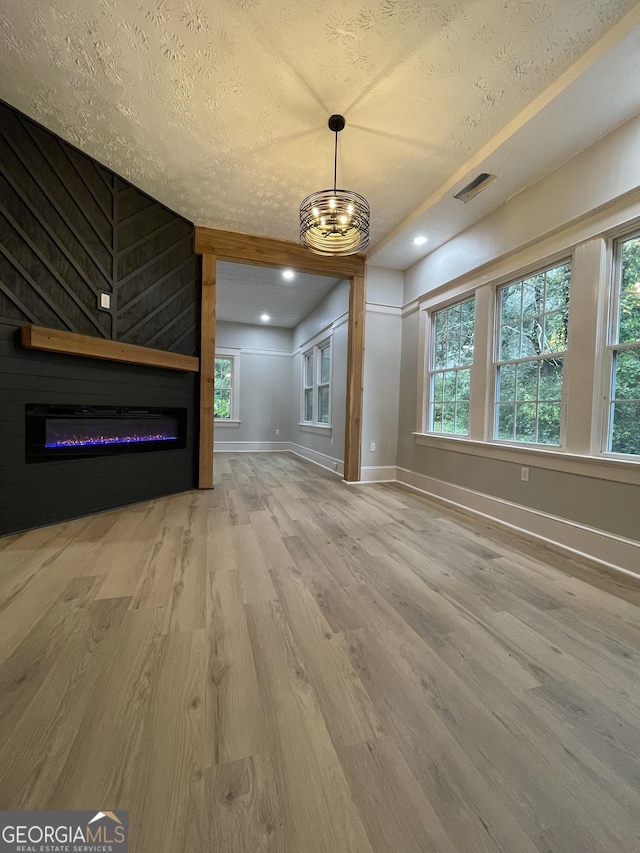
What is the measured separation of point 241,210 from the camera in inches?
136

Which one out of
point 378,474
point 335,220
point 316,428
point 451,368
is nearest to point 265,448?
point 316,428

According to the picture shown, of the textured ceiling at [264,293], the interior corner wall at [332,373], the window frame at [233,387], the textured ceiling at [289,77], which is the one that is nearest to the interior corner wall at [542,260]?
the textured ceiling at [289,77]

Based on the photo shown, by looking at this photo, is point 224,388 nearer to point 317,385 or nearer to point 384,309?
point 317,385

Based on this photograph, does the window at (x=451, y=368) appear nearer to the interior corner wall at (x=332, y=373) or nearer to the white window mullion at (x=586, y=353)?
the white window mullion at (x=586, y=353)

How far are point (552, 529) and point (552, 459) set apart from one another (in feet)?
1.69

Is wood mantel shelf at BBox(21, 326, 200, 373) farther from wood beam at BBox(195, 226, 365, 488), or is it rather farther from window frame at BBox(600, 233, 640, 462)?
window frame at BBox(600, 233, 640, 462)

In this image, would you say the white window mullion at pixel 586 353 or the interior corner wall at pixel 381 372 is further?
the interior corner wall at pixel 381 372

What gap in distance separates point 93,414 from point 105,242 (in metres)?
1.51

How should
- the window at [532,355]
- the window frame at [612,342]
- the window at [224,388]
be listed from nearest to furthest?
the window frame at [612,342] < the window at [532,355] < the window at [224,388]

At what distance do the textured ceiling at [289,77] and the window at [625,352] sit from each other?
86 cm

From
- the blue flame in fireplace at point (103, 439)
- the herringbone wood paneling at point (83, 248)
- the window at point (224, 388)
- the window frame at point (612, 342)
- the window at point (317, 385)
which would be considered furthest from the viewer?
the window at point (224, 388)

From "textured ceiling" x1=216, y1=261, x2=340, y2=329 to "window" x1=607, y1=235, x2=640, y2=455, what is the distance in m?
3.52

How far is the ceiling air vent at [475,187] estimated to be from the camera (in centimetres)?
269

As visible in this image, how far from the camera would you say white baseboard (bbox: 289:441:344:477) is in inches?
201
